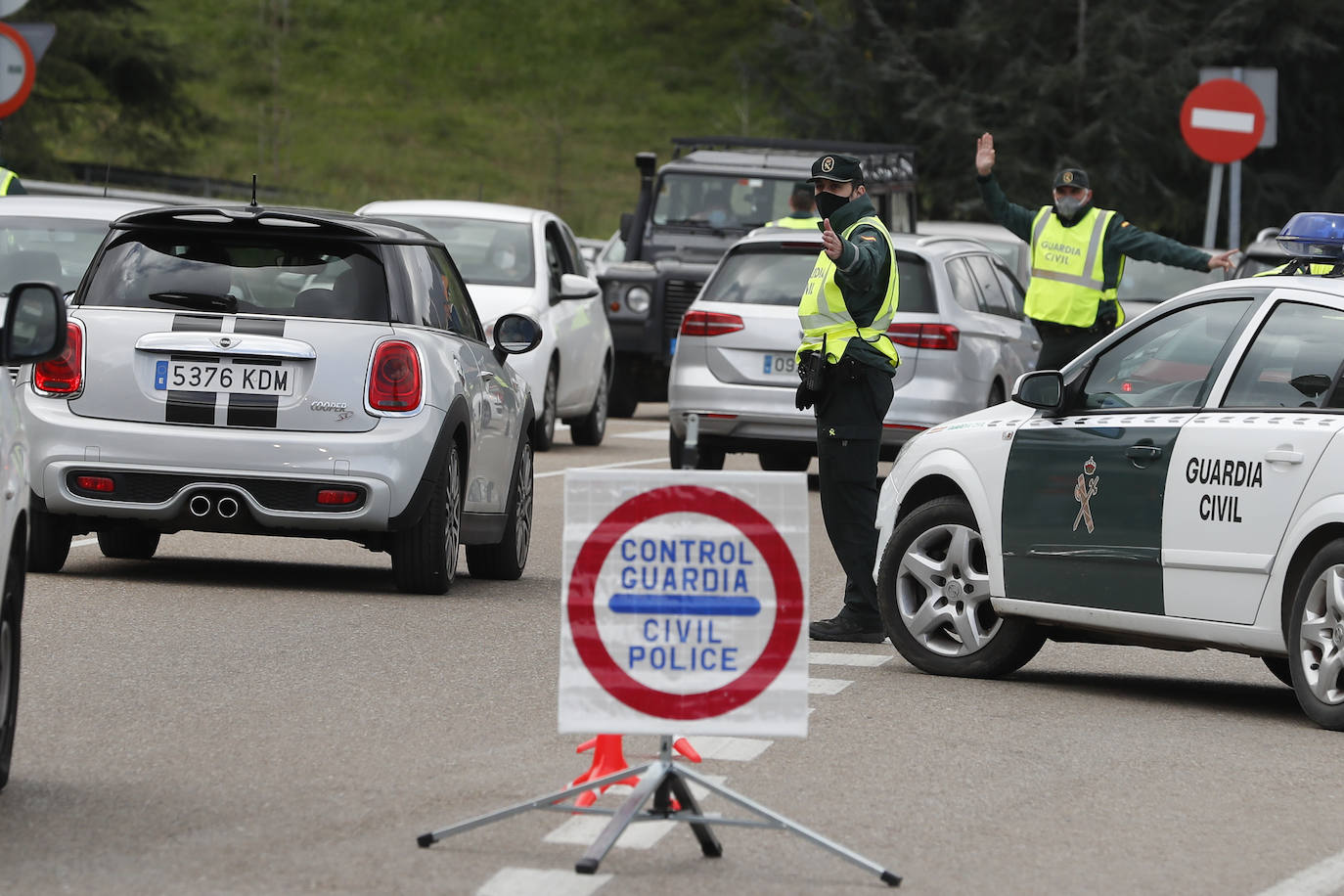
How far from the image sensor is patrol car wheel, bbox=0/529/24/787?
6.75 m

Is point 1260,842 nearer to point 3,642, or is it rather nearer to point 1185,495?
point 1185,495

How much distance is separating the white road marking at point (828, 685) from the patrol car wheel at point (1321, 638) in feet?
5.20

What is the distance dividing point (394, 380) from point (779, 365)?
21.1 feet

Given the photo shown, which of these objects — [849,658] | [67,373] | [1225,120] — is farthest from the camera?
[1225,120]

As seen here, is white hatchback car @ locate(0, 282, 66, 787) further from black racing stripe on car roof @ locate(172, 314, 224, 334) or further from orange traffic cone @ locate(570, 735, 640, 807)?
black racing stripe on car roof @ locate(172, 314, 224, 334)

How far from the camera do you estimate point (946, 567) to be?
392 inches

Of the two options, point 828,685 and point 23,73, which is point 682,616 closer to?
point 828,685

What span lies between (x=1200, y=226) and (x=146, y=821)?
4318 centimetres

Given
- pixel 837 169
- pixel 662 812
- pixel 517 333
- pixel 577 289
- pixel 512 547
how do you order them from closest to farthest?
1. pixel 662 812
2. pixel 837 169
3. pixel 517 333
4. pixel 512 547
5. pixel 577 289

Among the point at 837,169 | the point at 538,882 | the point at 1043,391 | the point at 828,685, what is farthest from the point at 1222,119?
the point at 538,882

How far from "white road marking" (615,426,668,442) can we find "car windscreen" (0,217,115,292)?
31.0 feet

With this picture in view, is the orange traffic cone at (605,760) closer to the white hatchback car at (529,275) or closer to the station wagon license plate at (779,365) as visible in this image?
the station wagon license plate at (779,365)

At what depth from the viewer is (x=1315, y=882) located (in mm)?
6312

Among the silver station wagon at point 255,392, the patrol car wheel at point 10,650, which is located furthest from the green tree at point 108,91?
the patrol car wheel at point 10,650
